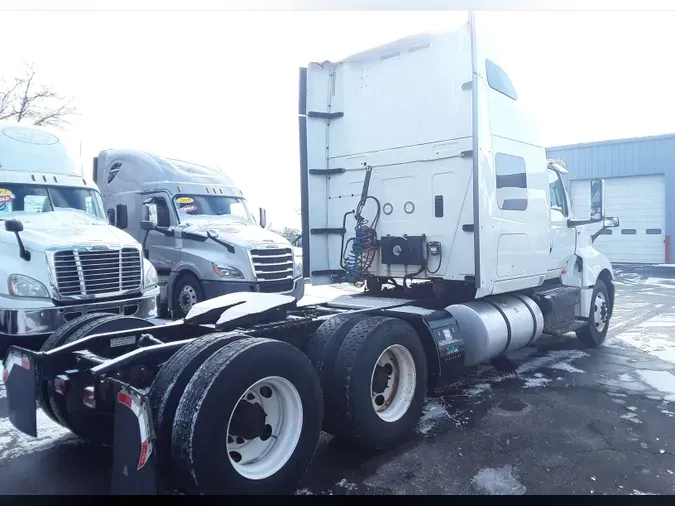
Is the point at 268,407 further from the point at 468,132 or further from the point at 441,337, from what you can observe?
the point at 468,132

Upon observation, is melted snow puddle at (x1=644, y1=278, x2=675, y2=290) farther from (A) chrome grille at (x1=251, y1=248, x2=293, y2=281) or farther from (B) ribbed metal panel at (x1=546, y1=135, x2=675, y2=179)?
(A) chrome grille at (x1=251, y1=248, x2=293, y2=281)

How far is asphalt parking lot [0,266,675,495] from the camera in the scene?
374 centimetres

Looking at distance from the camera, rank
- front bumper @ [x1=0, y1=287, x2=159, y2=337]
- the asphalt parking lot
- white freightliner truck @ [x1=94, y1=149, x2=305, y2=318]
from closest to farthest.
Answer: the asphalt parking lot < front bumper @ [x1=0, y1=287, x2=159, y2=337] < white freightliner truck @ [x1=94, y1=149, x2=305, y2=318]

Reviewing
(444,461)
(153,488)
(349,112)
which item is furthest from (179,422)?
(349,112)

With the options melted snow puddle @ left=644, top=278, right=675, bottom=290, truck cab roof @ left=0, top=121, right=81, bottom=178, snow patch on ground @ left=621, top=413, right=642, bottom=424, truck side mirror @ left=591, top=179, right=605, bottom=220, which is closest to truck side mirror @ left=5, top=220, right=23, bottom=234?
truck cab roof @ left=0, top=121, right=81, bottom=178

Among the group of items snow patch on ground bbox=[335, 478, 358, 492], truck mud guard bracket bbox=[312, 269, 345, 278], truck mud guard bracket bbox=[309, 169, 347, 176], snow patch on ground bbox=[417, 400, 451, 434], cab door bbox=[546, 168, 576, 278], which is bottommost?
snow patch on ground bbox=[335, 478, 358, 492]

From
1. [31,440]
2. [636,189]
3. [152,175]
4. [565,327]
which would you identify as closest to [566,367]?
[565,327]

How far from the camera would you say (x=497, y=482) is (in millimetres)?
3752

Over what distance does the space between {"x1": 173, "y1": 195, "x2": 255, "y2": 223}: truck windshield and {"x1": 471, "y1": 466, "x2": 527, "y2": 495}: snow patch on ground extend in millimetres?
8296

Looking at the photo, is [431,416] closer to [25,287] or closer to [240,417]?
[240,417]

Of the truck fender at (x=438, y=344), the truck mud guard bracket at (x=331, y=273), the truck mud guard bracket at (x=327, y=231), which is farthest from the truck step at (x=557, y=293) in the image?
the truck mud guard bracket at (x=327, y=231)

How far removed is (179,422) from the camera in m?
3.04

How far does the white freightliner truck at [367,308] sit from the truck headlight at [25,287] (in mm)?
2541

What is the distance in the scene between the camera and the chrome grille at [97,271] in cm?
691
